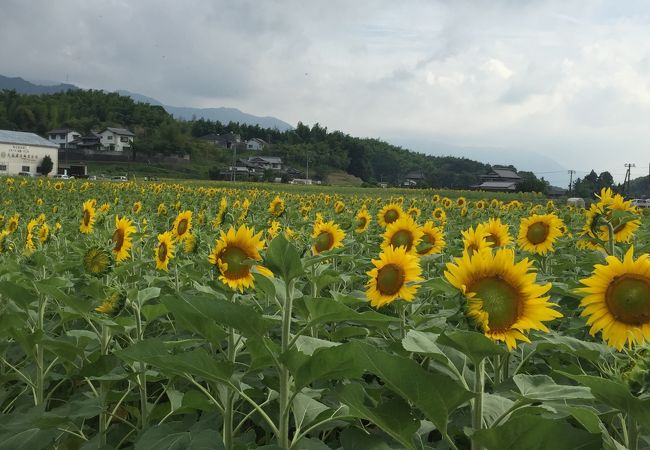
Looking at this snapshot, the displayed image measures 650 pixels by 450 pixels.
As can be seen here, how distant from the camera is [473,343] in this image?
4.06 ft

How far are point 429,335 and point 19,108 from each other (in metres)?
104

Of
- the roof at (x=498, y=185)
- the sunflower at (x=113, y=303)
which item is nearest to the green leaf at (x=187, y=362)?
the sunflower at (x=113, y=303)

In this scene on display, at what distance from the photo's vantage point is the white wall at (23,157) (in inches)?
2519

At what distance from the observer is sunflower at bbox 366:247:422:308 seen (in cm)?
223

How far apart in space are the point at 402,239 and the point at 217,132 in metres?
117

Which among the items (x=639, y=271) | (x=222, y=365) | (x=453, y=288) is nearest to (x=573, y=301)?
(x=639, y=271)

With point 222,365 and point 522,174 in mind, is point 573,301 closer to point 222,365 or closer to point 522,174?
point 222,365

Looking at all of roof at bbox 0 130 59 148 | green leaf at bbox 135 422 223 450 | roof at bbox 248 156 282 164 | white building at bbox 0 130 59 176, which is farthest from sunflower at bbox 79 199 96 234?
roof at bbox 248 156 282 164

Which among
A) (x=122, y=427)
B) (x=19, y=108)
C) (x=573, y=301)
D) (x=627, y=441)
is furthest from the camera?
(x=19, y=108)

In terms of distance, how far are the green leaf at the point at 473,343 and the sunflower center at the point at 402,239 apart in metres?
1.97

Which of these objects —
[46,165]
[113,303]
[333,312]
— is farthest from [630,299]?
[46,165]

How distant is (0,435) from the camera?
1811 mm

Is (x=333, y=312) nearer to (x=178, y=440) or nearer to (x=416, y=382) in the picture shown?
(x=416, y=382)

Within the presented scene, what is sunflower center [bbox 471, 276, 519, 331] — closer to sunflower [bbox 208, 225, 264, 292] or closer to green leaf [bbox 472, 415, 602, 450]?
green leaf [bbox 472, 415, 602, 450]
